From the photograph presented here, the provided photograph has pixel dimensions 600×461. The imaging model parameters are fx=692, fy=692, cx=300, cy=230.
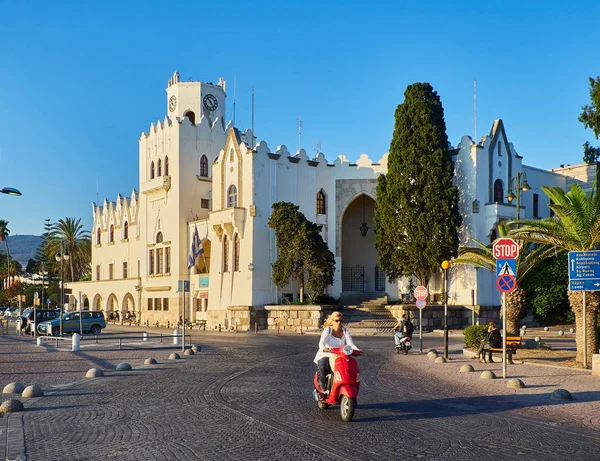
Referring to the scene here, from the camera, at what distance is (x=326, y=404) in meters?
10.6

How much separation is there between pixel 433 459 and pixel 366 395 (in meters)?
5.23

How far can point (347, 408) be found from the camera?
385 inches

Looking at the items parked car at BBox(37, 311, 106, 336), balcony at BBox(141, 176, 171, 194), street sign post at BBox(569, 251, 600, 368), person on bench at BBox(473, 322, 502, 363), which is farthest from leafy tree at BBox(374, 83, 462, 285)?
street sign post at BBox(569, 251, 600, 368)

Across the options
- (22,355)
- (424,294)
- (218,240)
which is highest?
(218,240)

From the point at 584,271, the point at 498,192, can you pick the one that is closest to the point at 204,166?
the point at 498,192

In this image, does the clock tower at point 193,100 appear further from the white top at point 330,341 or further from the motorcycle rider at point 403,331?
the white top at point 330,341

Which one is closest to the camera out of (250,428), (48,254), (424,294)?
(250,428)

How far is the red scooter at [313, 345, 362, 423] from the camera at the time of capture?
977cm

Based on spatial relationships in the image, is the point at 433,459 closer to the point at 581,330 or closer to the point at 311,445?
the point at 311,445

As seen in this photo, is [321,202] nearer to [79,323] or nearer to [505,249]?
[79,323]

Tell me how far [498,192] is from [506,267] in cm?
2943

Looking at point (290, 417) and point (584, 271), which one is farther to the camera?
point (584, 271)

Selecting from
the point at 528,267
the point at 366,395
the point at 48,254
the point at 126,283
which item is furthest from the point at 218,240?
the point at 48,254

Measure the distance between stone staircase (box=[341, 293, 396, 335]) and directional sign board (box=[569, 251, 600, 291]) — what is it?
22.1 metres
